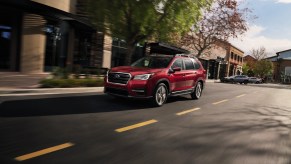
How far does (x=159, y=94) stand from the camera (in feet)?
34.3

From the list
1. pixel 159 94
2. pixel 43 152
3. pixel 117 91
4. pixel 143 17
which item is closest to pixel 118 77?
pixel 117 91

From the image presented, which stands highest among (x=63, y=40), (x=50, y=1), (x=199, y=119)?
(x=50, y=1)

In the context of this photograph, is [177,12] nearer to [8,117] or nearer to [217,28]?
[8,117]

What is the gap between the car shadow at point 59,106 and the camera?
7.68 metres

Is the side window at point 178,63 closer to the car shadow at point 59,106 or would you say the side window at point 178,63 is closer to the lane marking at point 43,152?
the car shadow at point 59,106

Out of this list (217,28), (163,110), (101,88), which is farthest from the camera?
(217,28)

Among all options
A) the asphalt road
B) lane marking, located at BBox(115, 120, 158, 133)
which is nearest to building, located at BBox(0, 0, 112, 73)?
the asphalt road

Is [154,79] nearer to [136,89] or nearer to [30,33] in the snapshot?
[136,89]

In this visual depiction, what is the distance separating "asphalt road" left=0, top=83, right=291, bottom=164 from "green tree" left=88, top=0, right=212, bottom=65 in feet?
23.1

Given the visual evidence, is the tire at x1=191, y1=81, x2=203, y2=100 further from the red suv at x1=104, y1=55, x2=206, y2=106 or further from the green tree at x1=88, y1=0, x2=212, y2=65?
the green tree at x1=88, y1=0, x2=212, y2=65

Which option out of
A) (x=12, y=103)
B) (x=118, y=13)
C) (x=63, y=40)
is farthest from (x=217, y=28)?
(x=12, y=103)

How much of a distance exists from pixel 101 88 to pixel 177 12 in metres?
5.42

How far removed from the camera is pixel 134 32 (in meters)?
16.7

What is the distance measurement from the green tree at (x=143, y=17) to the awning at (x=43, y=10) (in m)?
2.02
